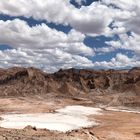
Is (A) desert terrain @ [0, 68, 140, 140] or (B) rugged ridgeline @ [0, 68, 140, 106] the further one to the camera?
(B) rugged ridgeline @ [0, 68, 140, 106]

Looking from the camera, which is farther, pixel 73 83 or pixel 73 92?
pixel 73 83

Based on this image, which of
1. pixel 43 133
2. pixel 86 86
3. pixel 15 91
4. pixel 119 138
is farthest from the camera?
pixel 86 86

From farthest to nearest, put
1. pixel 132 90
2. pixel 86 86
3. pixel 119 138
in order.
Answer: pixel 86 86, pixel 132 90, pixel 119 138

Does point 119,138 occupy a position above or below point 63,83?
below

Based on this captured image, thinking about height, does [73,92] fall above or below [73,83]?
below

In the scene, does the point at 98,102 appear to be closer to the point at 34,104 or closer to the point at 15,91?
the point at 34,104

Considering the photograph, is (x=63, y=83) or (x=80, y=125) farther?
(x=63, y=83)

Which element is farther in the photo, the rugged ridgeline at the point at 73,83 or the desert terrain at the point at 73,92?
the rugged ridgeline at the point at 73,83

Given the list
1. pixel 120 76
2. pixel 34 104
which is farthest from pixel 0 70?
pixel 34 104
